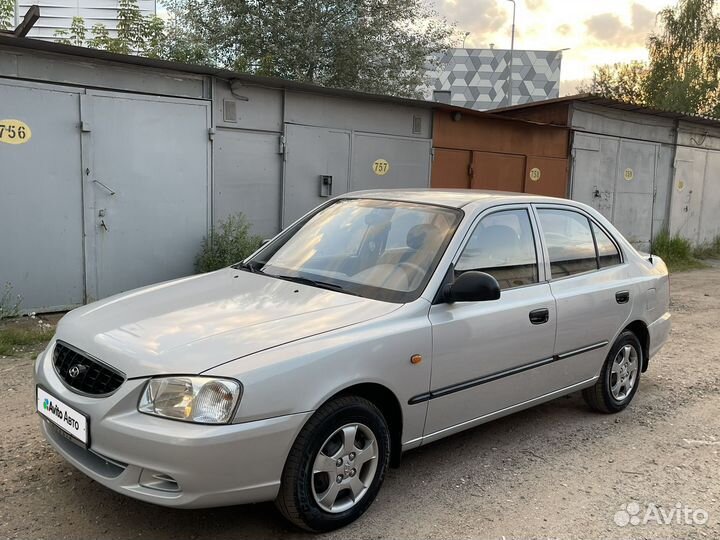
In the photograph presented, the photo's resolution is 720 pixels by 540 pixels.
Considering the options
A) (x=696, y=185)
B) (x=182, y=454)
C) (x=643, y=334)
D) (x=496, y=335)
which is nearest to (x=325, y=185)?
(x=643, y=334)

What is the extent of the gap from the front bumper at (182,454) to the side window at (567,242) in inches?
92.3

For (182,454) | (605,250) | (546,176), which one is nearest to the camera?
(182,454)

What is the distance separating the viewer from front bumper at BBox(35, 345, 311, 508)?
8.95ft

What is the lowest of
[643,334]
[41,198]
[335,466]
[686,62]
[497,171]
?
[335,466]

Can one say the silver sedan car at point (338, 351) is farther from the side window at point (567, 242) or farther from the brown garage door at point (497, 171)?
the brown garage door at point (497, 171)

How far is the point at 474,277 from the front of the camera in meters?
3.53

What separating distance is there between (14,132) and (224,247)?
→ 108 inches

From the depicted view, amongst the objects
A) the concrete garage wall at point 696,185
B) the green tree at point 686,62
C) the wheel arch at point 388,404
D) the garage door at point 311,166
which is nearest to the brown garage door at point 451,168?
the garage door at point 311,166

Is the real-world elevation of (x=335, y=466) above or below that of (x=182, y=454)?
below

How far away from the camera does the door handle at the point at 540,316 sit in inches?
162

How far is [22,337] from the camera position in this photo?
6.41 meters

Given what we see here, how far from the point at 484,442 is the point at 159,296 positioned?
91.7 inches

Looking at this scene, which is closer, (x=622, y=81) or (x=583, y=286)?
(x=583, y=286)

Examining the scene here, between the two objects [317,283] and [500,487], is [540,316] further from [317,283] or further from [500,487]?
[317,283]
